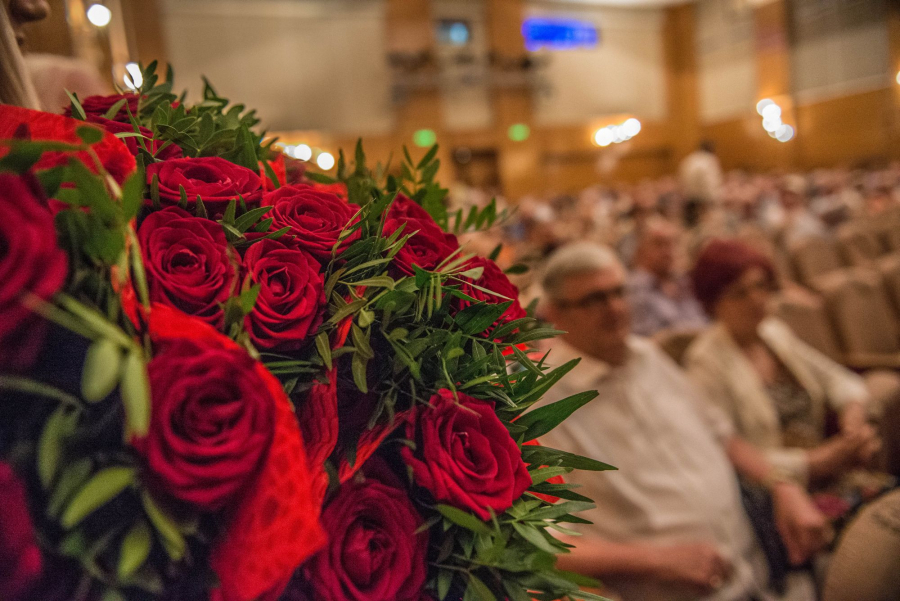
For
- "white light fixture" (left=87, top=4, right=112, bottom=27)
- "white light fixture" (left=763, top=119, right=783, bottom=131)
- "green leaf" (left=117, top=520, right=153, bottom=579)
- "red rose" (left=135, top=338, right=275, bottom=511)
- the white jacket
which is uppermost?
"white light fixture" (left=763, top=119, right=783, bottom=131)

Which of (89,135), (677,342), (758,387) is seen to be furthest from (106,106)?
(677,342)

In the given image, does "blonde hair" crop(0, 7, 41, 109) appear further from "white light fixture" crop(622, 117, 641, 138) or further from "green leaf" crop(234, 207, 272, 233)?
"white light fixture" crop(622, 117, 641, 138)

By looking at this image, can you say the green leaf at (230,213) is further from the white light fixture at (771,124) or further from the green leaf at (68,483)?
the white light fixture at (771,124)

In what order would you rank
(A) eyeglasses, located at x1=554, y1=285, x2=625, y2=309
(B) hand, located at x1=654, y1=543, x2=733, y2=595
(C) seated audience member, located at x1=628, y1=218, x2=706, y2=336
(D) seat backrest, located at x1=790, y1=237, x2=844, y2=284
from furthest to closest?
1. (D) seat backrest, located at x1=790, y1=237, x2=844, y2=284
2. (C) seated audience member, located at x1=628, y1=218, x2=706, y2=336
3. (A) eyeglasses, located at x1=554, y1=285, x2=625, y2=309
4. (B) hand, located at x1=654, y1=543, x2=733, y2=595

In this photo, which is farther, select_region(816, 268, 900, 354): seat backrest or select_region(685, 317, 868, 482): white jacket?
select_region(816, 268, 900, 354): seat backrest

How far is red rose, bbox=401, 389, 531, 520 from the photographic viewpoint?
0.56 metres

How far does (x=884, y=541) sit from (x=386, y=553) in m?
0.96

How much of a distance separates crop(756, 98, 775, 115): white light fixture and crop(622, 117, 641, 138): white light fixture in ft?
9.64

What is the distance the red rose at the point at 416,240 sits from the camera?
0.64 meters

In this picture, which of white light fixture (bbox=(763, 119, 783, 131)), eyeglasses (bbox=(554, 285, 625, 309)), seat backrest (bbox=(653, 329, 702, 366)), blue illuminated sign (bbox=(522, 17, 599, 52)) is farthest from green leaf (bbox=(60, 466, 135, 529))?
white light fixture (bbox=(763, 119, 783, 131))

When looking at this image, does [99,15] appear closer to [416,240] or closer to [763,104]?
[416,240]

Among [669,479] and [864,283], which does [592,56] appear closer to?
[864,283]

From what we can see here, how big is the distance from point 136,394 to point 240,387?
0.07 meters

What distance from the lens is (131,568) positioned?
16.2 inches
